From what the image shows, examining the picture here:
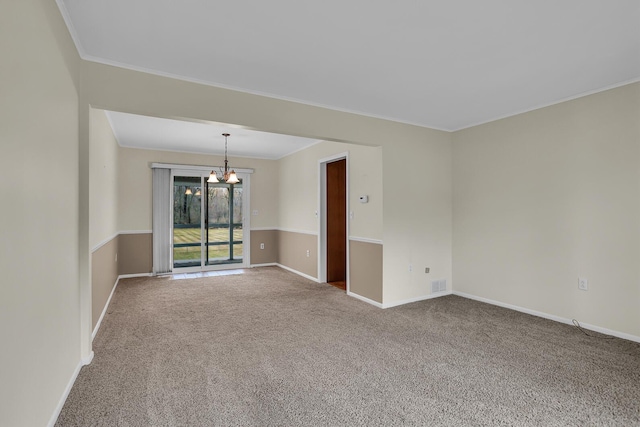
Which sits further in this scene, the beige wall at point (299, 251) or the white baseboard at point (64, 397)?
the beige wall at point (299, 251)

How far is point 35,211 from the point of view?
5.46ft

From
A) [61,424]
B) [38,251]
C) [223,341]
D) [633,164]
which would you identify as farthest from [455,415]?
[633,164]

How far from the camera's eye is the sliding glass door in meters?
6.73

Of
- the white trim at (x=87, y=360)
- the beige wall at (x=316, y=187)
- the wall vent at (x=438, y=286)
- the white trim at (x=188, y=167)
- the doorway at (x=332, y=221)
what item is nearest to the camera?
the white trim at (x=87, y=360)

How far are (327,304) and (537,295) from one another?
8.45 feet

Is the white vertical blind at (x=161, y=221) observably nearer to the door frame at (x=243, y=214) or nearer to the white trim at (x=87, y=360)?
the door frame at (x=243, y=214)

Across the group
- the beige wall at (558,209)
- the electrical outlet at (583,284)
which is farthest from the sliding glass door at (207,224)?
the electrical outlet at (583,284)

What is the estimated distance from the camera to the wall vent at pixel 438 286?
479cm

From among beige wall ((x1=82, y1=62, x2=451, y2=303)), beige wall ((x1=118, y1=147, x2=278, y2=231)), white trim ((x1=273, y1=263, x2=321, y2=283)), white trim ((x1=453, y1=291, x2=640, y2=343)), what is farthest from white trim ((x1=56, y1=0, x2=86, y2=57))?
white trim ((x1=453, y1=291, x2=640, y2=343))

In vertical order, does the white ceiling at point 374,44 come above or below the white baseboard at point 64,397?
above

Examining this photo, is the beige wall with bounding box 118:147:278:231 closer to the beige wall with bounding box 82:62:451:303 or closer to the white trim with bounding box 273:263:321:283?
the white trim with bounding box 273:263:321:283

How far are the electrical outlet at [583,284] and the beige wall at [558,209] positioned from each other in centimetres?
3

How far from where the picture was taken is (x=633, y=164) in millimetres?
3143

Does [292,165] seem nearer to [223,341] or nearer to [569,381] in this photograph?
[223,341]
